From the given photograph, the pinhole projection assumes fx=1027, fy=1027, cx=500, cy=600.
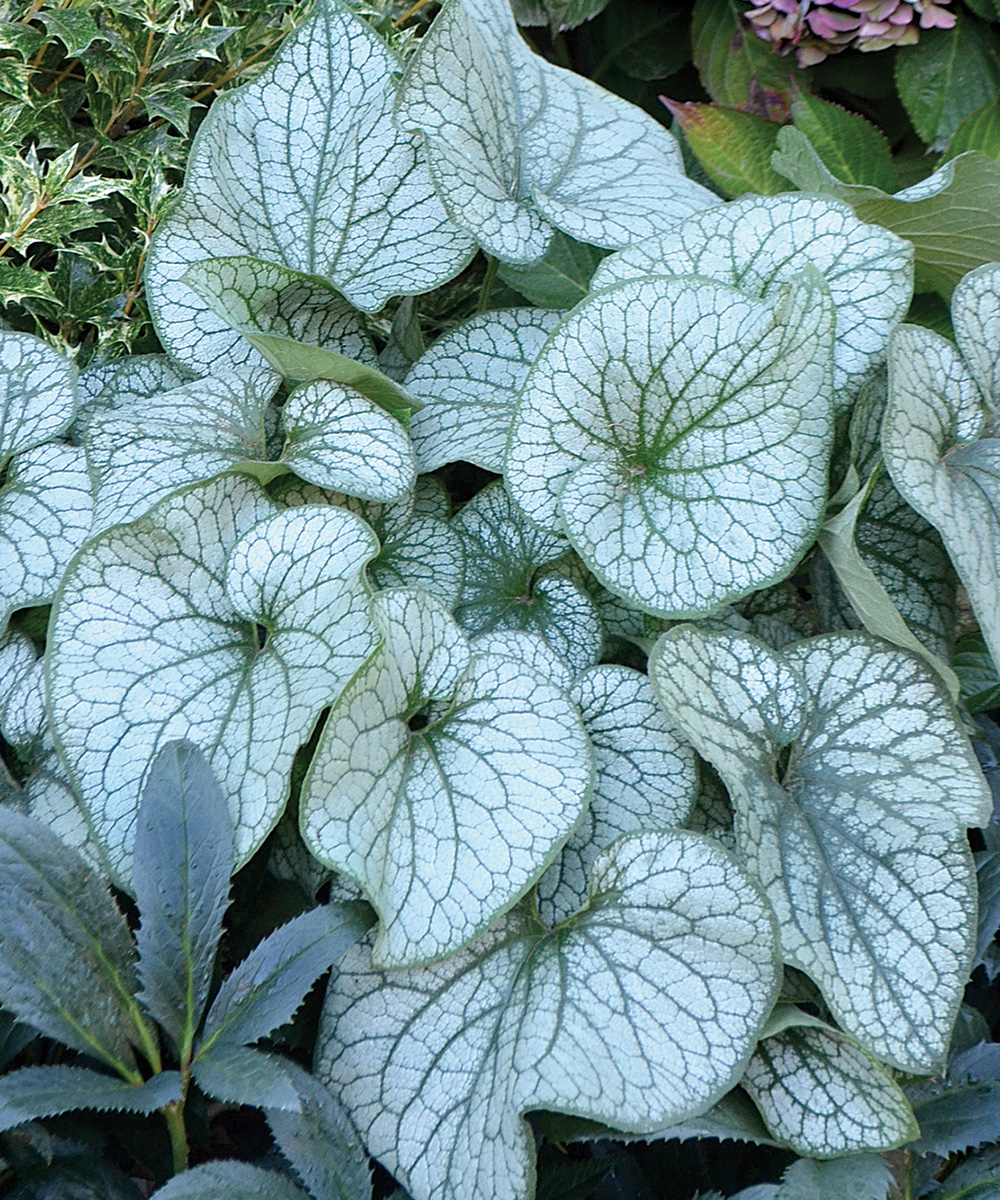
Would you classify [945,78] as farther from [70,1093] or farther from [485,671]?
[70,1093]

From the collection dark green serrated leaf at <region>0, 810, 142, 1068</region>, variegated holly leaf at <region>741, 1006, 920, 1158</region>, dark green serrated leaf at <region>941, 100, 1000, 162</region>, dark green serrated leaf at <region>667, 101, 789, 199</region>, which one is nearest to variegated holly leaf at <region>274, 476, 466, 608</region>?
dark green serrated leaf at <region>0, 810, 142, 1068</region>

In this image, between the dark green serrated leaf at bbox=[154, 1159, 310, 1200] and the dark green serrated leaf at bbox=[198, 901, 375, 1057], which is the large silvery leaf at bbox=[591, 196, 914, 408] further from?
the dark green serrated leaf at bbox=[154, 1159, 310, 1200]

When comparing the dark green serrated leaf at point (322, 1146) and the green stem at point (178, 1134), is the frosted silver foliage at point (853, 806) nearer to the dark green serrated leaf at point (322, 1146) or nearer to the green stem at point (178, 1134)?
the dark green serrated leaf at point (322, 1146)

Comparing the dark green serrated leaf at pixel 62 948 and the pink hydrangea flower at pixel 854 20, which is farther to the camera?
the pink hydrangea flower at pixel 854 20

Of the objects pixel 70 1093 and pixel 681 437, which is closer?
pixel 70 1093

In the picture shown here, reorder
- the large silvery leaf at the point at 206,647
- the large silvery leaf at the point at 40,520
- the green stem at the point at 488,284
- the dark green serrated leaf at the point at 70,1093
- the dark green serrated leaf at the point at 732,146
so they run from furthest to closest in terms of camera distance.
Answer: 1. the dark green serrated leaf at the point at 732,146
2. the green stem at the point at 488,284
3. the large silvery leaf at the point at 40,520
4. the large silvery leaf at the point at 206,647
5. the dark green serrated leaf at the point at 70,1093

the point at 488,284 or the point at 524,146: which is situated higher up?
the point at 524,146

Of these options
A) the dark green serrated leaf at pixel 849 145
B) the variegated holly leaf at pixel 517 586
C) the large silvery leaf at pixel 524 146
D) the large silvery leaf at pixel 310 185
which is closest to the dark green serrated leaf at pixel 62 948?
the variegated holly leaf at pixel 517 586

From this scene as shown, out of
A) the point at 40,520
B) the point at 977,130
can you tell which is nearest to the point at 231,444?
the point at 40,520
